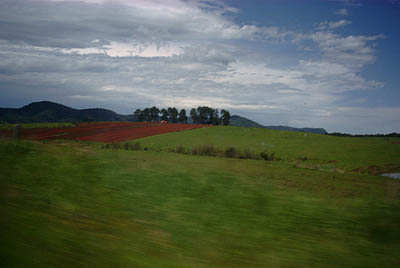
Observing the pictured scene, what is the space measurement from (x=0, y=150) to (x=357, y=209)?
10.4 meters

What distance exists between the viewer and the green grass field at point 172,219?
4.21 m

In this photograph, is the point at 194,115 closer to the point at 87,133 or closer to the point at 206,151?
→ the point at 87,133

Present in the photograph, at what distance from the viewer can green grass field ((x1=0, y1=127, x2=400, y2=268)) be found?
421 cm

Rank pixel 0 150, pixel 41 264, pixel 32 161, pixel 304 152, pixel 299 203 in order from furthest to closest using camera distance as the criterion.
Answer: pixel 304 152, pixel 0 150, pixel 32 161, pixel 299 203, pixel 41 264

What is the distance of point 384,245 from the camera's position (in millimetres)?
4949

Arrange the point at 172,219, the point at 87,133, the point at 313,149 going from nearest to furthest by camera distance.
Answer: the point at 172,219
the point at 313,149
the point at 87,133

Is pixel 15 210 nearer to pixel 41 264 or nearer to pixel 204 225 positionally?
pixel 41 264

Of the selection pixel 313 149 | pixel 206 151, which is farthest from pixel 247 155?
pixel 313 149

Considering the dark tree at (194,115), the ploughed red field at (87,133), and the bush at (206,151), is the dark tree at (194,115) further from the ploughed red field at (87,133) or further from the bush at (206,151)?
the bush at (206,151)

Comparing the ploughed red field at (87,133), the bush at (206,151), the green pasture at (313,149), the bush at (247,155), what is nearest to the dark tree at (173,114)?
the ploughed red field at (87,133)

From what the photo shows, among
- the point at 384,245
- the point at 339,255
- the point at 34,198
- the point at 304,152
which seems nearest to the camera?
the point at 339,255

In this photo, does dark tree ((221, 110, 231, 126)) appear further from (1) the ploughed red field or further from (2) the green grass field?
(2) the green grass field

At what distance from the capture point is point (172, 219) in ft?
18.8

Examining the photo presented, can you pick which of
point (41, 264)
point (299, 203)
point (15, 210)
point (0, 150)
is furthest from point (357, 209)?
point (0, 150)
